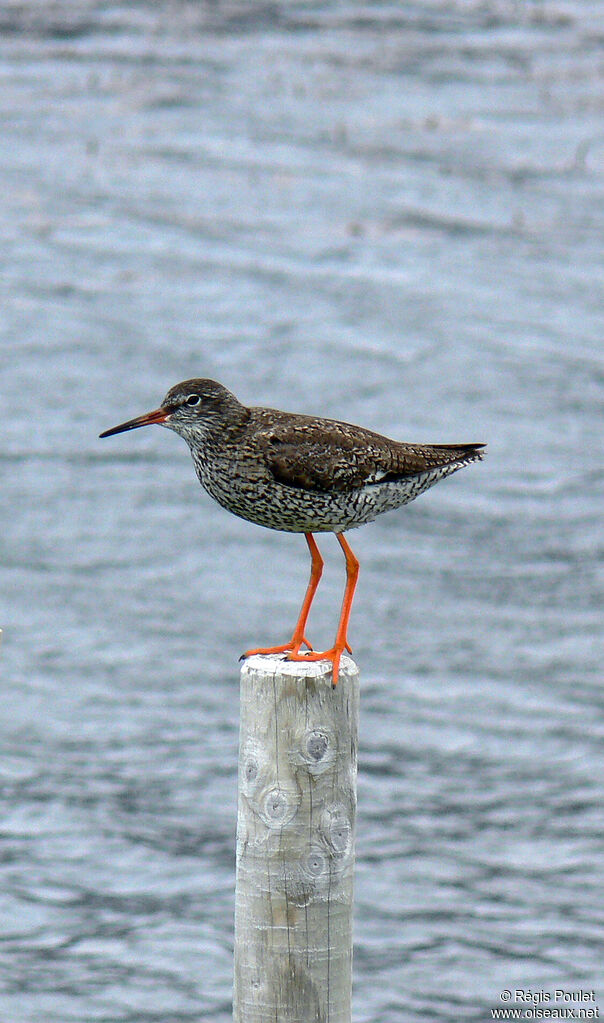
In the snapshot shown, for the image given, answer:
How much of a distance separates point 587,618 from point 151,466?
6.28 metres

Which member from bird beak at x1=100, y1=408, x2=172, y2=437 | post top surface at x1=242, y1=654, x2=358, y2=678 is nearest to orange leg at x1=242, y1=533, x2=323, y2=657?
post top surface at x1=242, y1=654, x2=358, y2=678

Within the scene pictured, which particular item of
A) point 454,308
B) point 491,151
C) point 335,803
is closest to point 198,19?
point 491,151

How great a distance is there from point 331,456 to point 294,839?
69.1 inches

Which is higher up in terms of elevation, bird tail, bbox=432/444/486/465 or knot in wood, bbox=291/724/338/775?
bird tail, bbox=432/444/486/465

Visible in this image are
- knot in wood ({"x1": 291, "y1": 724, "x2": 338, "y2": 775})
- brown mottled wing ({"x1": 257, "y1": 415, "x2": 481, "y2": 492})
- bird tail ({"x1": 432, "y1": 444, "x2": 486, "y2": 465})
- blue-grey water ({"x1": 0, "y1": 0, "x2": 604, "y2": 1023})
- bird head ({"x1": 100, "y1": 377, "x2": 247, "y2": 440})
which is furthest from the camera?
blue-grey water ({"x1": 0, "y1": 0, "x2": 604, "y2": 1023})

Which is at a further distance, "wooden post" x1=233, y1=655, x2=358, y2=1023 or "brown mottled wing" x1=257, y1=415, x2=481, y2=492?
"brown mottled wing" x1=257, y1=415, x2=481, y2=492

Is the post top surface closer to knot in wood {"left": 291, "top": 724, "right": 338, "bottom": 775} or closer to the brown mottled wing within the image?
knot in wood {"left": 291, "top": 724, "right": 338, "bottom": 775}

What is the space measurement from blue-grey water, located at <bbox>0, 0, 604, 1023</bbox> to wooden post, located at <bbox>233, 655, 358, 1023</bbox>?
166 inches

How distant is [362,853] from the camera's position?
40.1ft

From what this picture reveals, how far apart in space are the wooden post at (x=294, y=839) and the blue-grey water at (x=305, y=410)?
422 centimetres

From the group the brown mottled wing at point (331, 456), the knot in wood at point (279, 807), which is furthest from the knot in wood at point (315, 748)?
the brown mottled wing at point (331, 456)

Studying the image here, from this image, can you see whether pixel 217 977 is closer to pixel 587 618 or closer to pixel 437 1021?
pixel 437 1021

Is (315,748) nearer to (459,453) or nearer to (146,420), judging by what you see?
(146,420)

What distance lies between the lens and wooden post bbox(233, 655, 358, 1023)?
6234 mm
